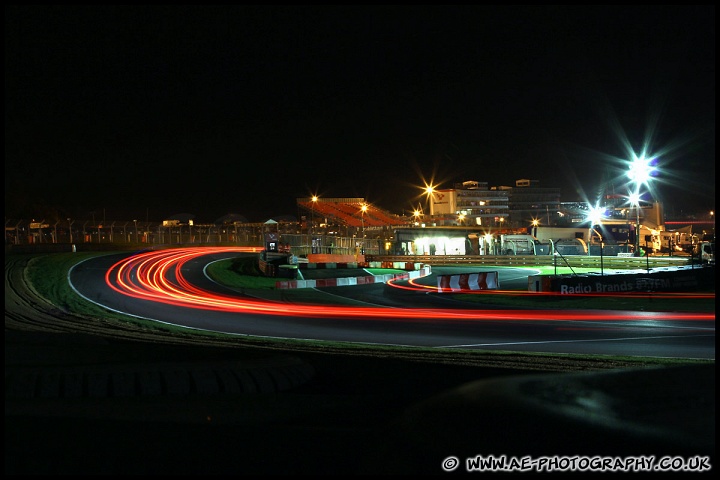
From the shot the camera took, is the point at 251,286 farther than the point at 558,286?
Yes

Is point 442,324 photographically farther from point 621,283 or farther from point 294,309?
point 621,283

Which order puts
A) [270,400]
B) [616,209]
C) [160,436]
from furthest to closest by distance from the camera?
1. [616,209]
2. [270,400]
3. [160,436]

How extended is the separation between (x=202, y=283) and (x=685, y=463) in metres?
37.1

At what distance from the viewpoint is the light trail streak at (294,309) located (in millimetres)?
22391

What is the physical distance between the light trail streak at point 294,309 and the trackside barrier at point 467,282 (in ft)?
7.95

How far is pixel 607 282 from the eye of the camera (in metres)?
29.5

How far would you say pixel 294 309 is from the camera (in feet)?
86.2

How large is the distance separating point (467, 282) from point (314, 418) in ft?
95.5

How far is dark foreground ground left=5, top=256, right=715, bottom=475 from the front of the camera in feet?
14.6

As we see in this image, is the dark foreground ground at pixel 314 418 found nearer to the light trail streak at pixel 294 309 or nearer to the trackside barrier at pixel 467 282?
the light trail streak at pixel 294 309

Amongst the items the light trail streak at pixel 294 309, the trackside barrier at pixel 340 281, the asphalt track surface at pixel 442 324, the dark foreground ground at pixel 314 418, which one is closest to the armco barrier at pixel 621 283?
the asphalt track surface at pixel 442 324

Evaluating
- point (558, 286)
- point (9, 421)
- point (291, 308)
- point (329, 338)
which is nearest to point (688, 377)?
point (9, 421)

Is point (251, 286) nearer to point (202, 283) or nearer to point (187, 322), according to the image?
point (202, 283)

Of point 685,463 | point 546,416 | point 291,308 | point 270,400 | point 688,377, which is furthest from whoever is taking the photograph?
point 291,308
